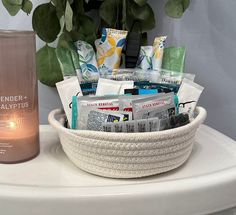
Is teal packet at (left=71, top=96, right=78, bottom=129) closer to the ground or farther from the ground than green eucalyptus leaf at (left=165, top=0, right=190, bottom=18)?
closer to the ground

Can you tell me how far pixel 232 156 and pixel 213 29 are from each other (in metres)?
0.30

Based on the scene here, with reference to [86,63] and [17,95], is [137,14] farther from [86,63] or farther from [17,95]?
[17,95]

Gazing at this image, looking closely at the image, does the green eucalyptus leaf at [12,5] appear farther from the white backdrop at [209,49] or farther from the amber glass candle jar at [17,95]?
the white backdrop at [209,49]

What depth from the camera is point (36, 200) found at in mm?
365

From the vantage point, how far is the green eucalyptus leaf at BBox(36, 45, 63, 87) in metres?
0.54

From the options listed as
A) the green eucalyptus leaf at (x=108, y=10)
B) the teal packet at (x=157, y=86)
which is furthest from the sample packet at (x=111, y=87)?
the green eucalyptus leaf at (x=108, y=10)

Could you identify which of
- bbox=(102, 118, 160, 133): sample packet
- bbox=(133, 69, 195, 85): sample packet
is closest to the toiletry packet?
bbox=(133, 69, 195, 85): sample packet

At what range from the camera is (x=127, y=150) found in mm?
385

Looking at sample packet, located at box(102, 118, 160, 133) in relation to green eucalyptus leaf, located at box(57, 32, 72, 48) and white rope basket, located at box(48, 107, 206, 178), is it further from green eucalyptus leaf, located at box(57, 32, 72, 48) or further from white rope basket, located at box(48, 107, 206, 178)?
green eucalyptus leaf, located at box(57, 32, 72, 48)

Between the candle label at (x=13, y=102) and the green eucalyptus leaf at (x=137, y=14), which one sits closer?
the candle label at (x=13, y=102)

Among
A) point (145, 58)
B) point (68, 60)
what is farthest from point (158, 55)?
point (68, 60)

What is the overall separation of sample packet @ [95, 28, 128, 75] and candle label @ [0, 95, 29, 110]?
0.12m

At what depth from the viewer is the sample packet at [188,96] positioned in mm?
478

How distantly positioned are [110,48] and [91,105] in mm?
115
